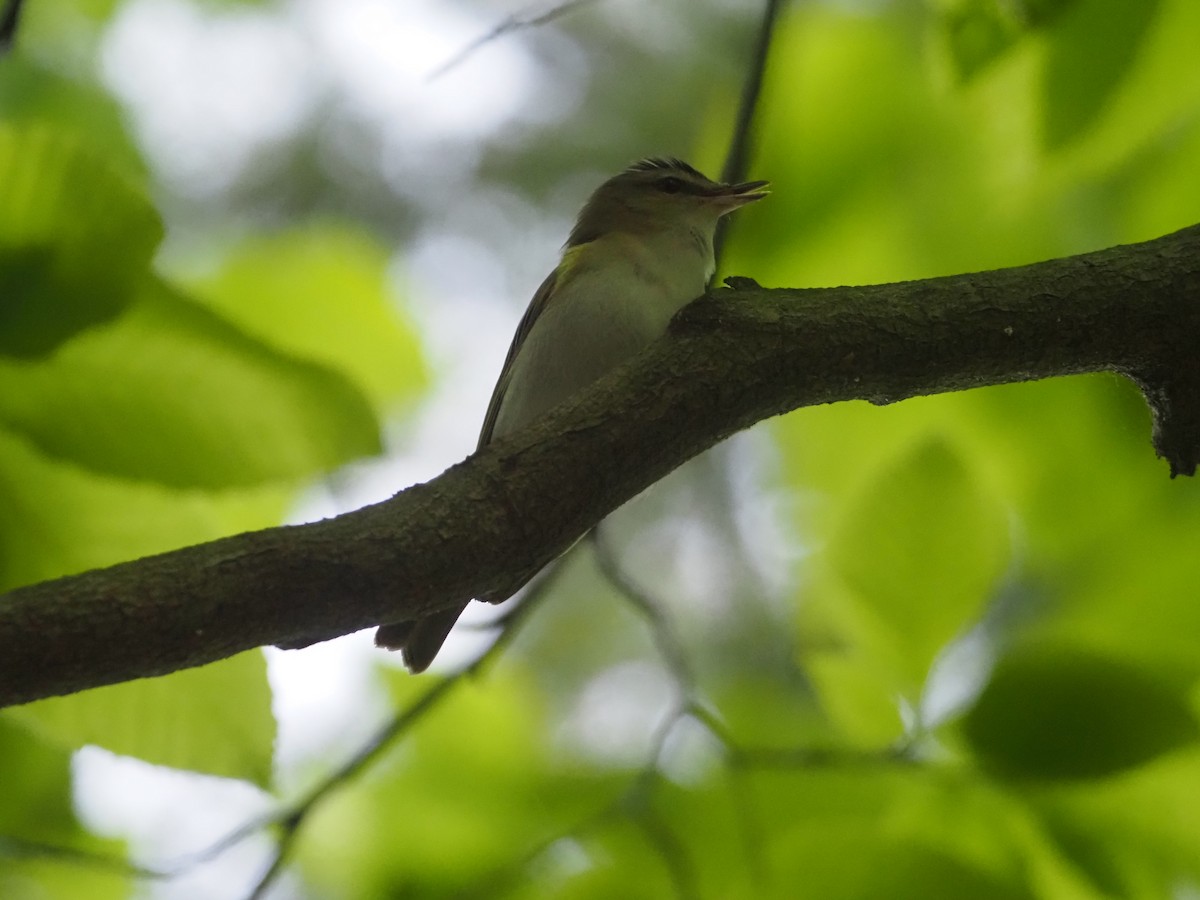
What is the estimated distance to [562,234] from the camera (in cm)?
237

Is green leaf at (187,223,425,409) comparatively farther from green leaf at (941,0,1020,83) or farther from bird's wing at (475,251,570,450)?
green leaf at (941,0,1020,83)

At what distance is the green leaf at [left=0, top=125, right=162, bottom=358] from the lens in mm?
827

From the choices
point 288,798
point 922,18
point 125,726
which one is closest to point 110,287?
point 125,726

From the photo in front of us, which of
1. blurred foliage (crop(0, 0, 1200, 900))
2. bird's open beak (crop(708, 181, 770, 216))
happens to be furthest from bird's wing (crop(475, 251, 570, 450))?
blurred foliage (crop(0, 0, 1200, 900))

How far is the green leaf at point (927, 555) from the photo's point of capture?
0.95 metres

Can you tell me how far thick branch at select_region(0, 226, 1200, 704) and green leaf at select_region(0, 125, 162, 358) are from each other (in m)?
0.21

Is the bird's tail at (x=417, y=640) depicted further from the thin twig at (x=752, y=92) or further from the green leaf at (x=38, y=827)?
the thin twig at (x=752, y=92)

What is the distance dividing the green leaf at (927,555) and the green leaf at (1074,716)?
6cm

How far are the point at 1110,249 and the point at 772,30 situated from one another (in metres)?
0.49

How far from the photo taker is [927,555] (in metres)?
0.96

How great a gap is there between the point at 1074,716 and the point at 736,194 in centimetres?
86

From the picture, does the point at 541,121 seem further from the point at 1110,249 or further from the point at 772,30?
the point at 1110,249

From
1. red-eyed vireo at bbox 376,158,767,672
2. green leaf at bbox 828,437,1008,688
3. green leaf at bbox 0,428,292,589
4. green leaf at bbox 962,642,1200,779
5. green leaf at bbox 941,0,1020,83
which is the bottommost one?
green leaf at bbox 962,642,1200,779

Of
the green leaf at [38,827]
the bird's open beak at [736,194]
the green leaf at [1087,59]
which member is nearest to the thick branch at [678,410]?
the green leaf at [1087,59]
